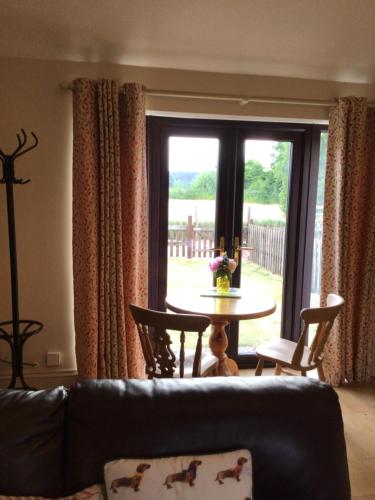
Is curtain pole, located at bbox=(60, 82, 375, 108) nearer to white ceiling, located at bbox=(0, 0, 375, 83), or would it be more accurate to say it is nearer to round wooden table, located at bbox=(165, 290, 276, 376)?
white ceiling, located at bbox=(0, 0, 375, 83)

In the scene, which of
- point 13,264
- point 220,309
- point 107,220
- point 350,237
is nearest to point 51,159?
point 107,220

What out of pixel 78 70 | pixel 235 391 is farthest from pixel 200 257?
pixel 235 391

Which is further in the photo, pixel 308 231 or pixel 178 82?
pixel 308 231

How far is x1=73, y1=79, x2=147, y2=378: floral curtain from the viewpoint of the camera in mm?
2502

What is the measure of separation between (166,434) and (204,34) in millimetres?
2163

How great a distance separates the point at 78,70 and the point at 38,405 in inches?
88.8

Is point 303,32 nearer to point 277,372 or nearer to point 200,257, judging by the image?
point 200,257

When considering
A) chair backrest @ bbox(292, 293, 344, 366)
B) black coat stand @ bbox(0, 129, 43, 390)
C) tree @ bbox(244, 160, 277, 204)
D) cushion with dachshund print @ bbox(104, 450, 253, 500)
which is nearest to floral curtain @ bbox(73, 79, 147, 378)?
black coat stand @ bbox(0, 129, 43, 390)

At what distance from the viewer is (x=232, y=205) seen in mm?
3115

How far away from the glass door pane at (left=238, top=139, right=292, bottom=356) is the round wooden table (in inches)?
21.2

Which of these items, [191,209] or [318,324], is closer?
[318,324]

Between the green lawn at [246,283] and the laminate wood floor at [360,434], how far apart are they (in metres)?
0.31

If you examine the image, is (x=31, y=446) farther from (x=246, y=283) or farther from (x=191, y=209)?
(x=246, y=283)

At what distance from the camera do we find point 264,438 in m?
1.12
